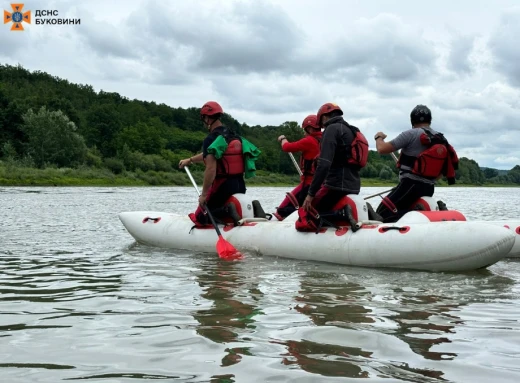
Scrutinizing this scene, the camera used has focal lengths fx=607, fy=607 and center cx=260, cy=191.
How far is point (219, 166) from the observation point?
8883 mm

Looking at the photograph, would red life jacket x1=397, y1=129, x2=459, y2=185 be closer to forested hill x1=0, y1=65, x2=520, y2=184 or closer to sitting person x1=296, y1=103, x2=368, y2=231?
sitting person x1=296, y1=103, x2=368, y2=231

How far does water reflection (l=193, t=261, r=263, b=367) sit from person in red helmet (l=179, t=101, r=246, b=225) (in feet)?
7.00

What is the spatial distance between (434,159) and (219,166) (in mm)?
3064

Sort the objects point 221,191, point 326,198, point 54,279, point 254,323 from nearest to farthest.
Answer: point 254,323
point 54,279
point 326,198
point 221,191

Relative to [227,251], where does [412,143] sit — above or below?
above

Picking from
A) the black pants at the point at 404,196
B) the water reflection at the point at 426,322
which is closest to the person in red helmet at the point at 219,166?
the black pants at the point at 404,196

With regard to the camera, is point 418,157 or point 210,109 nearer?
point 418,157

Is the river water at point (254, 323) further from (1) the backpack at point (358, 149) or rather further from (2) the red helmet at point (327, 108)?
(2) the red helmet at point (327, 108)

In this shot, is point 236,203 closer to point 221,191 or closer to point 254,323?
point 221,191

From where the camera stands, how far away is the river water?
3.26m

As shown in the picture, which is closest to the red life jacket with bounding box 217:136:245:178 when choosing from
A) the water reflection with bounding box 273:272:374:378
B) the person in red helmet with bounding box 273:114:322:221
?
the person in red helmet with bounding box 273:114:322:221

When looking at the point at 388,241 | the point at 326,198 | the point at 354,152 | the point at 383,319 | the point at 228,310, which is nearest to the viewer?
the point at 383,319

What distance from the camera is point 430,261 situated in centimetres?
694

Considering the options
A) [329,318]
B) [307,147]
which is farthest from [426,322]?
[307,147]
